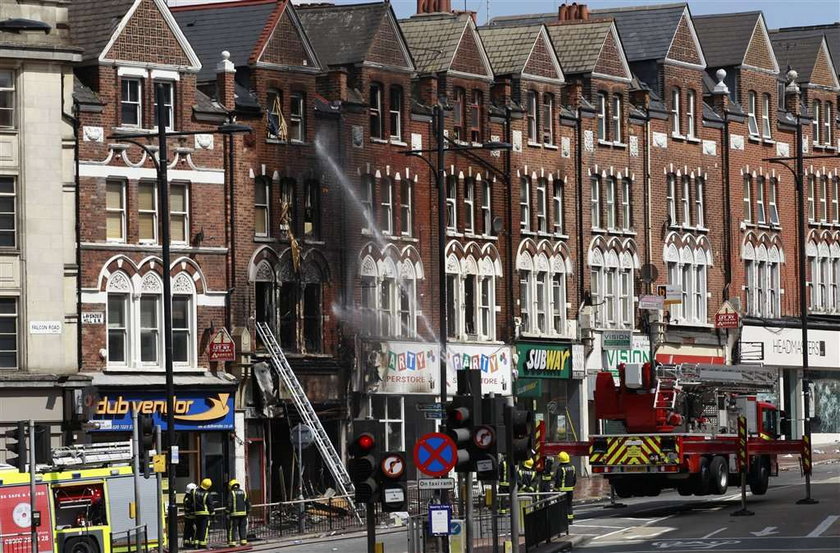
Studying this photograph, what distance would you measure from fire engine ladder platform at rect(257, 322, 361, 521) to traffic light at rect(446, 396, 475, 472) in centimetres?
2745

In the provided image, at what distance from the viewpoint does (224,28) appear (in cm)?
6309

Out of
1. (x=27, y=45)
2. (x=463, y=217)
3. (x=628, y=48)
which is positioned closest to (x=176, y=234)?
(x=27, y=45)

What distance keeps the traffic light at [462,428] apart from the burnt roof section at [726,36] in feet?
168

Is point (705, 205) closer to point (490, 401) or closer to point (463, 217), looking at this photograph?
point (463, 217)

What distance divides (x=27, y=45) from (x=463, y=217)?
17567mm

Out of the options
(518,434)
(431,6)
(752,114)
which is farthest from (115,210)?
(752,114)

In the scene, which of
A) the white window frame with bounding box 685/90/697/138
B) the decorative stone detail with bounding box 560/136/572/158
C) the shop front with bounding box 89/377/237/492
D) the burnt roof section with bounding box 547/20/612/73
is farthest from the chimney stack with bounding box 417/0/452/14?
the shop front with bounding box 89/377/237/492

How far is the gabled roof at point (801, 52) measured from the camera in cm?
8731

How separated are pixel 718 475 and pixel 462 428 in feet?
67.7

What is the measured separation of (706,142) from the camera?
3164 inches

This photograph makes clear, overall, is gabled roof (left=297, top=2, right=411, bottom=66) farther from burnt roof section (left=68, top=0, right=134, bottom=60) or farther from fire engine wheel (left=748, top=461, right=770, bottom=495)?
fire engine wheel (left=748, top=461, right=770, bottom=495)

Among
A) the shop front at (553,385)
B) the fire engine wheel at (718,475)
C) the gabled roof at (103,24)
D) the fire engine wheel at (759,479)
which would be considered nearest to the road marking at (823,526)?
the fire engine wheel at (718,475)

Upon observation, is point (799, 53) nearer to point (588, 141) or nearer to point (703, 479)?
point (588, 141)

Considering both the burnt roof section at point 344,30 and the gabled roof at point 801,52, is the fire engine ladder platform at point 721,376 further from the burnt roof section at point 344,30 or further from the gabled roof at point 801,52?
the gabled roof at point 801,52
